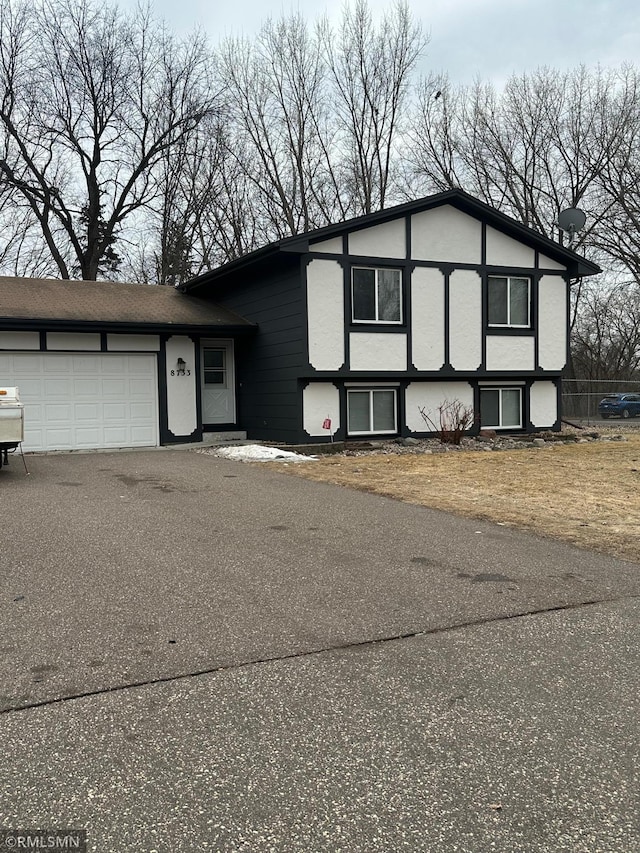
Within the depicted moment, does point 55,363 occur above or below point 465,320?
below

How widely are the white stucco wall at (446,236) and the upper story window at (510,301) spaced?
38.7 inches

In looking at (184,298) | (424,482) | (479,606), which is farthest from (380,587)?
(184,298)

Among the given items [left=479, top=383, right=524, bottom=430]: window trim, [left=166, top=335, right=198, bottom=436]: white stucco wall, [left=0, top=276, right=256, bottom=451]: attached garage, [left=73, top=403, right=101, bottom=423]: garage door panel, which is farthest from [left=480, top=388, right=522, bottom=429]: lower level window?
[left=73, top=403, right=101, bottom=423]: garage door panel

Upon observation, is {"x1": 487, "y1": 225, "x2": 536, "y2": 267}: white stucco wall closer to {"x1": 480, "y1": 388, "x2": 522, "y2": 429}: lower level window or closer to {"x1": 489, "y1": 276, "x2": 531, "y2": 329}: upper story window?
{"x1": 489, "y1": 276, "x2": 531, "y2": 329}: upper story window

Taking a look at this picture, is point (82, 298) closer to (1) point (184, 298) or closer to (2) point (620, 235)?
(1) point (184, 298)

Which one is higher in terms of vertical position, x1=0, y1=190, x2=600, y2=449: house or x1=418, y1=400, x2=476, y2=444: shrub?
x1=0, y1=190, x2=600, y2=449: house

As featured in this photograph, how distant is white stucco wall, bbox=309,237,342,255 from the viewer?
627 inches

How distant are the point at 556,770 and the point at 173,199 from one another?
32.4 metres

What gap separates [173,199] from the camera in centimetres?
3209

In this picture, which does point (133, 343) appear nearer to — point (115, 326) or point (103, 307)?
point (115, 326)

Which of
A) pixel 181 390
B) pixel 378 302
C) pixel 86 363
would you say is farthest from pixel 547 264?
pixel 86 363

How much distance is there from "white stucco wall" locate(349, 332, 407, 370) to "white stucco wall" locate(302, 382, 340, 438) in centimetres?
79

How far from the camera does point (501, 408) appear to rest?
19.1 meters

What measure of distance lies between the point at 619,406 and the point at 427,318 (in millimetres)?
16091
